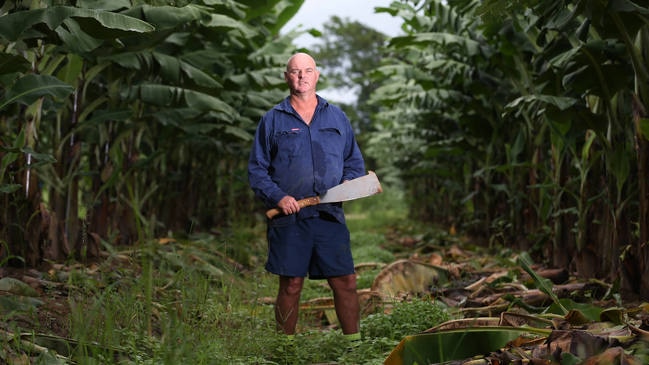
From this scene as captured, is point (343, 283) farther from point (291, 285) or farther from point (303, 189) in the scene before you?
point (303, 189)

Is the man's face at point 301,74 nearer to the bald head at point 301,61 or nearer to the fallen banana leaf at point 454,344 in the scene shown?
the bald head at point 301,61

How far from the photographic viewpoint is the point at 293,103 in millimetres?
3693

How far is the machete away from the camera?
11.4ft

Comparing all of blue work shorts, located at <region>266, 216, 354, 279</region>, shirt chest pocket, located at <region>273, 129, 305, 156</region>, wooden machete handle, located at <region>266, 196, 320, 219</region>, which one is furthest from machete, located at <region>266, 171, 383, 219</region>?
shirt chest pocket, located at <region>273, 129, 305, 156</region>

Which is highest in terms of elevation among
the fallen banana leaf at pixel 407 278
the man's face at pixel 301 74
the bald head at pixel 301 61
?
the bald head at pixel 301 61

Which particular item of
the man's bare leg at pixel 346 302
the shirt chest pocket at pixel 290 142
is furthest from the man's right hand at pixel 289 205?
the man's bare leg at pixel 346 302

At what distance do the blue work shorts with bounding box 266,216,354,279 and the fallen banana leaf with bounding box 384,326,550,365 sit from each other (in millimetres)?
943

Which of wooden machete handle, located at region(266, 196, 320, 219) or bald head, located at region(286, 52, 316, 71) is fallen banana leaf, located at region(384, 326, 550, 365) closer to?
wooden machete handle, located at region(266, 196, 320, 219)

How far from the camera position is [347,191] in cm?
353

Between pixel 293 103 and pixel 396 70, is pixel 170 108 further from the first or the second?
pixel 396 70

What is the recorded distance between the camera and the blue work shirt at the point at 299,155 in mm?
3588

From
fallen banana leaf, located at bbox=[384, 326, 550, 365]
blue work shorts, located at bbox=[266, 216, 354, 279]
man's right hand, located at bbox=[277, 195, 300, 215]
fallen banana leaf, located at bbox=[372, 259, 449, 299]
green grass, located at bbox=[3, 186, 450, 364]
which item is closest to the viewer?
green grass, located at bbox=[3, 186, 450, 364]

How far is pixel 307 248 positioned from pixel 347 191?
1.15 ft

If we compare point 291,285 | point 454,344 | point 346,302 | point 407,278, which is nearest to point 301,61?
point 291,285
